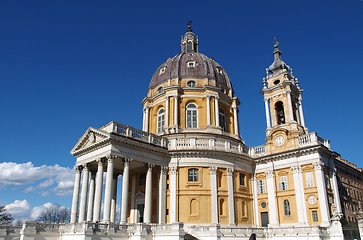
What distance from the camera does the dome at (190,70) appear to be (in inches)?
1567

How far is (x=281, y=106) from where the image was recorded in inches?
1475

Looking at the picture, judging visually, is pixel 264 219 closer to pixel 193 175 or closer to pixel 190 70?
pixel 193 175

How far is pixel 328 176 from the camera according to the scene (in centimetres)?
3105

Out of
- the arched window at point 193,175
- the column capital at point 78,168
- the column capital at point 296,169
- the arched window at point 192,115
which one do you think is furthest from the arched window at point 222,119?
the column capital at point 78,168

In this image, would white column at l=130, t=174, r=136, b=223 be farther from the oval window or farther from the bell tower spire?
the bell tower spire

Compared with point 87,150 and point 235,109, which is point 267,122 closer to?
point 235,109

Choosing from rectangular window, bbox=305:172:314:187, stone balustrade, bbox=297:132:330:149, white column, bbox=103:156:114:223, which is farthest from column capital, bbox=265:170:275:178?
white column, bbox=103:156:114:223

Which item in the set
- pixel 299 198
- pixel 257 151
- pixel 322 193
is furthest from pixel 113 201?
pixel 322 193

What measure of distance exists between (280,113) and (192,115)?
33.6ft

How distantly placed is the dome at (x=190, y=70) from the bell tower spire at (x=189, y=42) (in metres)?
3.56

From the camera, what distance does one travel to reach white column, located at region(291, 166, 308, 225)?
1165 inches

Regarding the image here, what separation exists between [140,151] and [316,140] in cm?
1673

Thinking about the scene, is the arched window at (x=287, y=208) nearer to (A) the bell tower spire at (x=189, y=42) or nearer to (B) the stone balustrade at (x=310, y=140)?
(B) the stone balustrade at (x=310, y=140)

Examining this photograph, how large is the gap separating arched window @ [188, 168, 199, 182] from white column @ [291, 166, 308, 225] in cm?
956
